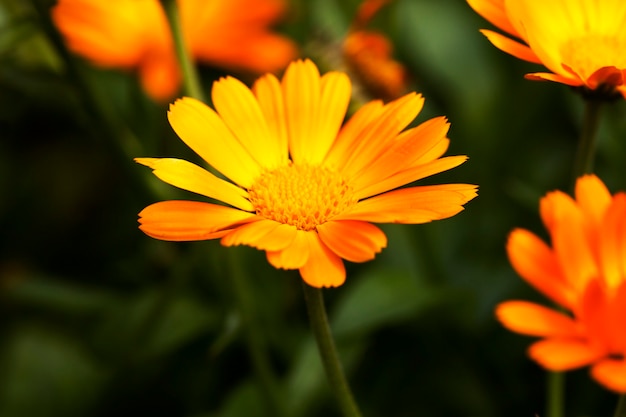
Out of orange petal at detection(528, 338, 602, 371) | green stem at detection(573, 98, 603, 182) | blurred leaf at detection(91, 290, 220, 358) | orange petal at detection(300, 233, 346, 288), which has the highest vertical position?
blurred leaf at detection(91, 290, 220, 358)

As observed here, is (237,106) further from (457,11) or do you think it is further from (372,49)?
(457,11)

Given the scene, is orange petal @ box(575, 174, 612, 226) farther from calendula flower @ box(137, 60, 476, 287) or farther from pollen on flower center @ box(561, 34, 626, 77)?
pollen on flower center @ box(561, 34, 626, 77)

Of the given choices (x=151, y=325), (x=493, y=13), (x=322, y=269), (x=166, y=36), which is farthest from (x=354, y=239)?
(x=166, y=36)

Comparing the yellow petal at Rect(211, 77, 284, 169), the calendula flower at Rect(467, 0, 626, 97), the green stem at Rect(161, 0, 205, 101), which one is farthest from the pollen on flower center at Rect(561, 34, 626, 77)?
the green stem at Rect(161, 0, 205, 101)

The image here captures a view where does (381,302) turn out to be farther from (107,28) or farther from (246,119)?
(107,28)

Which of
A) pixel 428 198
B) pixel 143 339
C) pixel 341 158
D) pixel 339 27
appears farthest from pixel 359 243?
pixel 339 27
